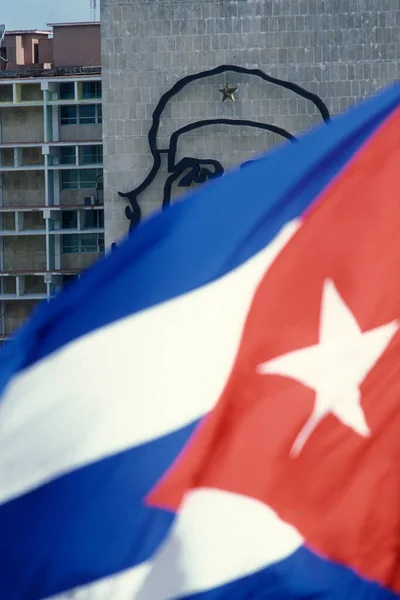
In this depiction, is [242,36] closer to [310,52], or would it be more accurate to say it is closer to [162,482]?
[310,52]

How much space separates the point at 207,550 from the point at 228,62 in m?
16.9

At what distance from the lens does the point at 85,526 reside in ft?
8.65

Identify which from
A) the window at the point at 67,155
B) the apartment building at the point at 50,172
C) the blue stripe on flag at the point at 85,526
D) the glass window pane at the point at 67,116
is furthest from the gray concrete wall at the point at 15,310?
the blue stripe on flag at the point at 85,526

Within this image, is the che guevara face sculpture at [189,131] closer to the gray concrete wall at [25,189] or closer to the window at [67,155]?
the window at [67,155]

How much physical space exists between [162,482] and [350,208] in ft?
2.57

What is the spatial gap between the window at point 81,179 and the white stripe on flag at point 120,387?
25.2m

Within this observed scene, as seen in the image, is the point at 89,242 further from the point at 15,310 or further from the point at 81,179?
the point at 15,310

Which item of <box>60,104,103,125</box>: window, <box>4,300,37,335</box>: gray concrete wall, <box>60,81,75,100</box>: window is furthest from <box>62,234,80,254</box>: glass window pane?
<box>60,81,75,100</box>: window

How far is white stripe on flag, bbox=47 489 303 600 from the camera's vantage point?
2.63m

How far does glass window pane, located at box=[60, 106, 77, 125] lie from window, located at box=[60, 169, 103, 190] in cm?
108

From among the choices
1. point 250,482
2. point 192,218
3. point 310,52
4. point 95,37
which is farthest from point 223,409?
point 95,37

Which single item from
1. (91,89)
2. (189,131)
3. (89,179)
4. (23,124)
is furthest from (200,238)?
(23,124)

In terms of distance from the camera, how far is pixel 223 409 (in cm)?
275

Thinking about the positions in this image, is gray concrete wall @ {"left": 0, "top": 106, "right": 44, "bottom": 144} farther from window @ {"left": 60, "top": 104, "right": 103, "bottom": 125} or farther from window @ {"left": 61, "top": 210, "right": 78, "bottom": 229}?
window @ {"left": 61, "top": 210, "right": 78, "bottom": 229}
